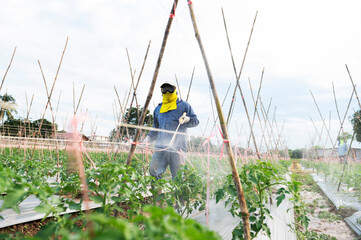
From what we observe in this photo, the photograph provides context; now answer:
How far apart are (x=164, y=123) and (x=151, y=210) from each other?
8.33 ft

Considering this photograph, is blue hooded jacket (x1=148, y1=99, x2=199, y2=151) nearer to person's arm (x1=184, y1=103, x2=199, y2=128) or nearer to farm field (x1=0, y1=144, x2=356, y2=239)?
person's arm (x1=184, y1=103, x2=199, y2=128)

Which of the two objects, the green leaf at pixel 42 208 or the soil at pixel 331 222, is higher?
the green leaf at pixel 42 208

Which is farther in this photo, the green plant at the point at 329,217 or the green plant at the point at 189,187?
the green plant at the point at 329,217

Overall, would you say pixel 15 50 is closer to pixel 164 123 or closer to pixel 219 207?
pixel 164 123

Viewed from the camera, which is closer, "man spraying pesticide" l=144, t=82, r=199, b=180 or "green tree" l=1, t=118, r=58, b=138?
"man spraying pesticide" l=144, t=82, r=199, b=180

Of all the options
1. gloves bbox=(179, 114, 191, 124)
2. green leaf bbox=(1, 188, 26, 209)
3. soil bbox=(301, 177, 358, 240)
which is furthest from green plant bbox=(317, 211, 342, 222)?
green leaf bbox=(1, 188, 26, 209)

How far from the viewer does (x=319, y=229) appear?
3275 mm

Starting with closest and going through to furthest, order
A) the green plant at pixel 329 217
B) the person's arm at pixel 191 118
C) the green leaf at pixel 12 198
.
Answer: the green leaf at pixel 12 198, the person's arm at pixel 191 118, the green plant at pixel 329 217

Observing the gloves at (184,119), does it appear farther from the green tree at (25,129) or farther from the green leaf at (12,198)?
the green tree at (25,129)

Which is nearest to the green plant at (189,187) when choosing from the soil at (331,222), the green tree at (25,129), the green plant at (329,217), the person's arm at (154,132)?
the person's arm at (154,132)

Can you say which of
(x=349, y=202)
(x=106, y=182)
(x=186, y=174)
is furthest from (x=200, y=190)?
(x=349, y=202)

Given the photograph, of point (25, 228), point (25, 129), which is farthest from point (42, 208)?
point (25, 129)

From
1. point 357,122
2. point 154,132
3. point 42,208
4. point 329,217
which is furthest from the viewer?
point 357,122

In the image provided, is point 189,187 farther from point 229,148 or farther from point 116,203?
point 116,203
